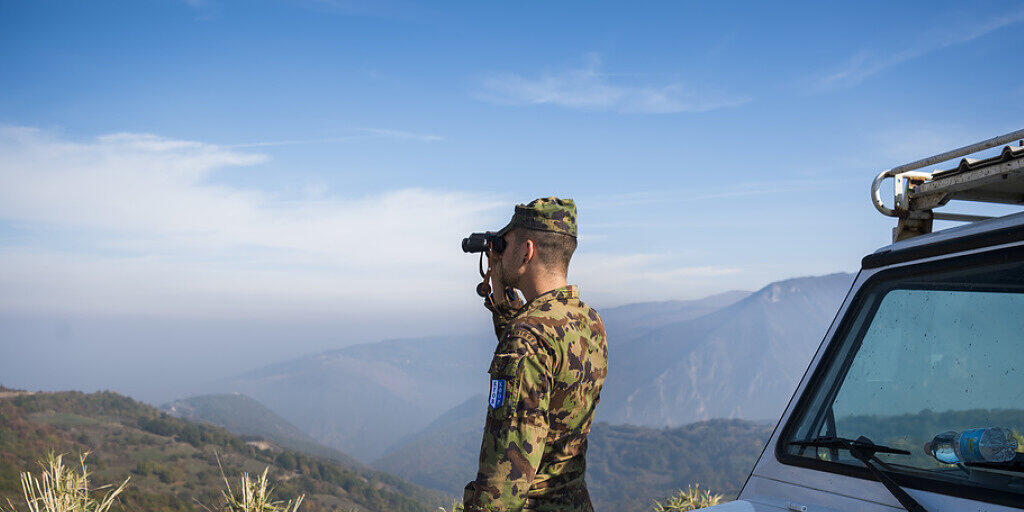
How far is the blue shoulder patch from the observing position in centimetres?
251

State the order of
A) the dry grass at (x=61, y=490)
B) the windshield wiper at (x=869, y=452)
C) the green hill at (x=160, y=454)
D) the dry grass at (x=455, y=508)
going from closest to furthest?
1. the windshield wiper at (x=869, y=452)
2. the dry grass at (x=61, y=490)
3. the dry grass at (x=455, y=508)
4. the green hill at (x=160, y=454)

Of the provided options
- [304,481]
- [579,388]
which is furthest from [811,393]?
[304,481]

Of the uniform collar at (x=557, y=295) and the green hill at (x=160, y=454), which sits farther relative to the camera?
the green hill at (x=160, y=454)

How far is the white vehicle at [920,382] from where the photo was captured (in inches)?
79.7

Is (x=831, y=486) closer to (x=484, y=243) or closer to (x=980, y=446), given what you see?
(x=980, y=446)

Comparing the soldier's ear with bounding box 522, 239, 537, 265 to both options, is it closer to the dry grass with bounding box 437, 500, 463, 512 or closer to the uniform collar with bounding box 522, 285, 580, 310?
the uniform collar with bounding box 522, 285, 580, 310

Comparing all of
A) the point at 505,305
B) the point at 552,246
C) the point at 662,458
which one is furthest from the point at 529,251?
the point at 662,458

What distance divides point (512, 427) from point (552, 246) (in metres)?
0.75

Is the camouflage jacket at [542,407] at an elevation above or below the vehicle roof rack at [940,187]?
below

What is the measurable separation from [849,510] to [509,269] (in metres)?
1.44

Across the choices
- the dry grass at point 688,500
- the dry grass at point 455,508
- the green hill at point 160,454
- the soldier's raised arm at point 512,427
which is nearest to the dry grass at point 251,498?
the dry grass at point 455,508

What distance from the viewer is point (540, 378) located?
2.60 meters

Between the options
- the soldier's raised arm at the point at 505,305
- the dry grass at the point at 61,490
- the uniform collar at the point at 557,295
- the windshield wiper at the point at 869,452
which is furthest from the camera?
the dry grass at the point at 61,490

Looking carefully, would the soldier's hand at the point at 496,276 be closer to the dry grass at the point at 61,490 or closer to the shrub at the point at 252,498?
the shrub at the point at 252,498
